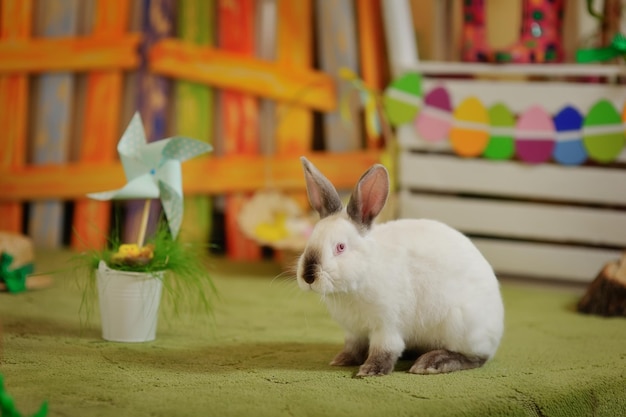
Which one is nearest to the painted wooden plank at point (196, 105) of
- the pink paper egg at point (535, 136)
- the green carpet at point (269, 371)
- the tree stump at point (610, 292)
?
the green carpet at point (269, 371)

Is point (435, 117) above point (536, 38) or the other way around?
the other way around

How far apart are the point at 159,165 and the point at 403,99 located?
5.46 feet

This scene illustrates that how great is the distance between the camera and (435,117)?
3.96m

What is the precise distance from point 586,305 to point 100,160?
244 centimetres

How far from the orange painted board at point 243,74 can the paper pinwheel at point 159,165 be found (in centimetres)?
169

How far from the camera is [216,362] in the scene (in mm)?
2342

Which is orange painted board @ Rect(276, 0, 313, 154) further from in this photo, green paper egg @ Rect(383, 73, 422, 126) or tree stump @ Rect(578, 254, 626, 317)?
tree stump @ Rect(578, 254, 626, 317)

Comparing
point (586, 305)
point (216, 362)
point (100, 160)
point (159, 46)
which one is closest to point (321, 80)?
point (159, 46)

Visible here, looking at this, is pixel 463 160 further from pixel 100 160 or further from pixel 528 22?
pixel 100 160

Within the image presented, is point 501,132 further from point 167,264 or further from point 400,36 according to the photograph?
point 167,264

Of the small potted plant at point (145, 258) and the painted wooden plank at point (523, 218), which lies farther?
the painted wooden plank at point (523, 218)

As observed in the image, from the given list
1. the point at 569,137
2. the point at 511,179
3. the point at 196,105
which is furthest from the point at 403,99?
the point at 196,105

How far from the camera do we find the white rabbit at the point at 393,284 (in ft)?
7.07

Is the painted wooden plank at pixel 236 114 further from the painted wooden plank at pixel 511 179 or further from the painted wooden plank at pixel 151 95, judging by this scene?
the painted wooden plank at pixel 511 179
